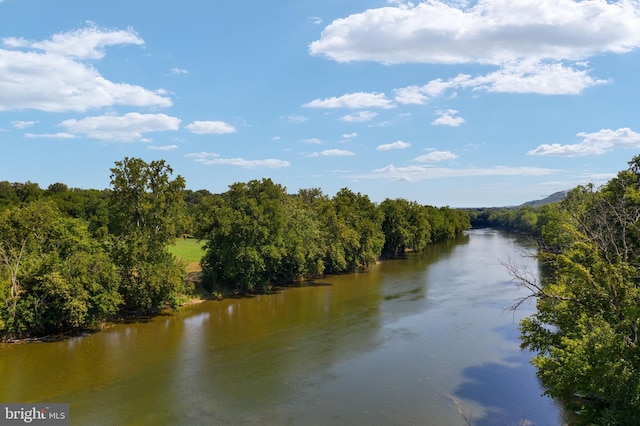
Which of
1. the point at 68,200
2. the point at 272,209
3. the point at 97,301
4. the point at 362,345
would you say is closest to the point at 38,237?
the point at 97,301

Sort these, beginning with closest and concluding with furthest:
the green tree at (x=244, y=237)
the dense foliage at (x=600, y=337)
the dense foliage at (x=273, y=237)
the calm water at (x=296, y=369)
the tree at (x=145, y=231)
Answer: the dense foliage at (x=600, y=337) → the calm water at (x=296, y=369) → the tree at (x=145, y=231) → the green tree at (x=244, y=237) → the dense foliage at (x=273, y=237)

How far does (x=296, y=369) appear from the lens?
21844 millimetres

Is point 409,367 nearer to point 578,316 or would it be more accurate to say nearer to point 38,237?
point 578,316

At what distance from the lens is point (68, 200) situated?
76438 millimetres

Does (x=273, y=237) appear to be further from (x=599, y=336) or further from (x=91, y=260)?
(x=599, y=336)

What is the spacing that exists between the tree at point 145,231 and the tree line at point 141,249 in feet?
0.24

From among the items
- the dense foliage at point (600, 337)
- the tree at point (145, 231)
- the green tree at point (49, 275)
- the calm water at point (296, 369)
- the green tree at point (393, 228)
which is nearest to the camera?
the dense foliage at point (600, 337)

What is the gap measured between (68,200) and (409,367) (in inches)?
2888

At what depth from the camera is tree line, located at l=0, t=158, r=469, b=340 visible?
82.8 ft

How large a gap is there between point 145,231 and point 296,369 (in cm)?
1675

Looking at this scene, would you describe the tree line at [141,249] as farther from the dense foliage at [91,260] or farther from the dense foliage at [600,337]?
the dense foliage at [600,337]

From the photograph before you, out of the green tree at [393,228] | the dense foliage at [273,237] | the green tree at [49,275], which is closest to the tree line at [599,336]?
the green tree at [49,275]

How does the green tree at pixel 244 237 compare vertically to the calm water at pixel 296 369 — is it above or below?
above

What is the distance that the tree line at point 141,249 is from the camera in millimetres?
25250
